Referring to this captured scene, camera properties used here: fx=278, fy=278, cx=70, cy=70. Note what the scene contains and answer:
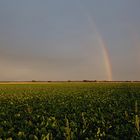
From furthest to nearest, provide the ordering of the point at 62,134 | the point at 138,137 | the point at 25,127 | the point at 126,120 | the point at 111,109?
the point at 111,109, the point at 126,120, the point at 25,127, the point at 62,134, the point at 138,137

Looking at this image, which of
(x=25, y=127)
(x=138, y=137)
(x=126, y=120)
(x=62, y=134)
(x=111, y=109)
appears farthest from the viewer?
(x=111, y=109)

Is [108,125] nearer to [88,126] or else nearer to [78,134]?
[88,126]

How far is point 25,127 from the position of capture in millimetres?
11305

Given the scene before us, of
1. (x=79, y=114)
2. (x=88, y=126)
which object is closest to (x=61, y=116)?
(x=79, y=114)

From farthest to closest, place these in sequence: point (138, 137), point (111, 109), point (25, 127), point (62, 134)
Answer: point (111, 109) → point (25, 127) → point (62, 134) → point (138, 137)

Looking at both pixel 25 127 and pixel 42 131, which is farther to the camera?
pixel 25 127

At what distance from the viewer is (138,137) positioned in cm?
945

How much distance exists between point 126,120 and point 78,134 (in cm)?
332

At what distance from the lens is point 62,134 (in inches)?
400

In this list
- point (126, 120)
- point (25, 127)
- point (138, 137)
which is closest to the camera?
point (138, 137)

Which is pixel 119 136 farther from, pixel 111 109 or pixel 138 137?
pixel 111 109

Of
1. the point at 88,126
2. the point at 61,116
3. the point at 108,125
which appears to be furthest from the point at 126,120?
the point at 61,116

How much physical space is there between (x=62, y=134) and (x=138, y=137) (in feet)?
8.86

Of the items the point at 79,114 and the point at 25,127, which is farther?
the point at 79,114
